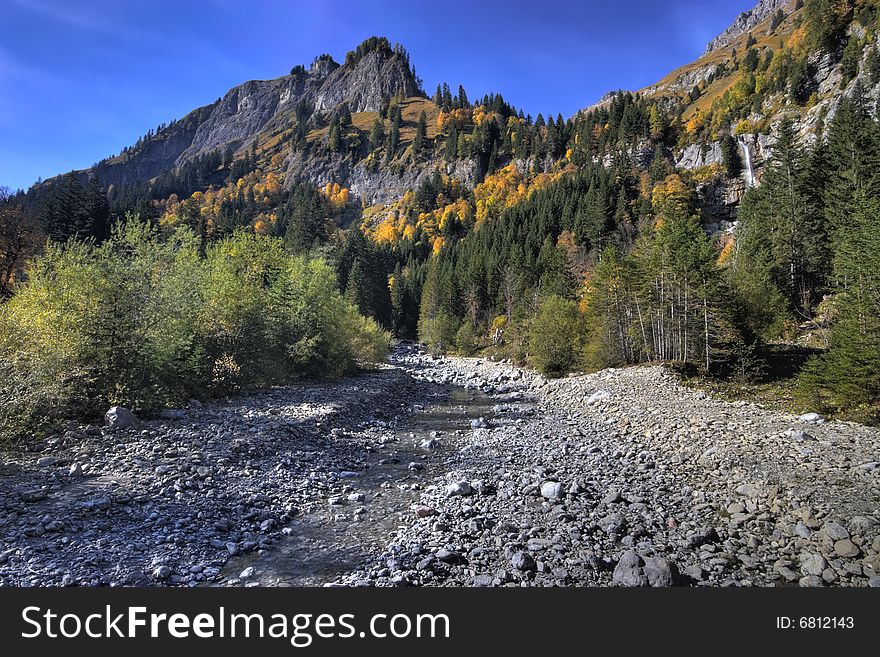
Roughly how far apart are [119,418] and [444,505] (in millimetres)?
11562

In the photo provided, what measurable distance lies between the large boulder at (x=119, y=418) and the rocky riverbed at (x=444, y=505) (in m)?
0.50

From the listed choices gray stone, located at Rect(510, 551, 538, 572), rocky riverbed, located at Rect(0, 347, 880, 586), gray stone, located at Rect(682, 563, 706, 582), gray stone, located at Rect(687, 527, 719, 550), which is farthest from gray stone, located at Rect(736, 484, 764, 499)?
gray stone, located at Rect(510, 551, 538, 572)

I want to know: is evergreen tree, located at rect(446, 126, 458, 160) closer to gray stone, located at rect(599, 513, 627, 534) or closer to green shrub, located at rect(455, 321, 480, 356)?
green shrub, located at rect(455, 321, 480, 356)

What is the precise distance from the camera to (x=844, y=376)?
14.9 metres

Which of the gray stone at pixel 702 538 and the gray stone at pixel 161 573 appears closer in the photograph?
the gray stone at pixel 161 573

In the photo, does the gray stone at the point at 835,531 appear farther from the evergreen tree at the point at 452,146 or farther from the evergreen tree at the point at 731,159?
the evergreen tree at the point at 452,146

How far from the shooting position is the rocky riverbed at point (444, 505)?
736 centimetres

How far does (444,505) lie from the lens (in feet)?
35.1

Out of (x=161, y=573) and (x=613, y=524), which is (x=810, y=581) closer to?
(x=613, y=524)

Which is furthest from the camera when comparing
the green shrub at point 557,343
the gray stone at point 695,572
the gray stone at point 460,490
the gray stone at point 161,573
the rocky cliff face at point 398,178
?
the rocky cliff face at point 398,178

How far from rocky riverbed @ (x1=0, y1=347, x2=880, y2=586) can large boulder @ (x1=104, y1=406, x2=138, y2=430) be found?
0.50m

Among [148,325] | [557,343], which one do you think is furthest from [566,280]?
[148,325]

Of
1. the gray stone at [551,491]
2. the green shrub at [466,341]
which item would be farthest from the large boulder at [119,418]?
the green shrub at [466,341]

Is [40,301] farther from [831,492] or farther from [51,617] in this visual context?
[831,492]
